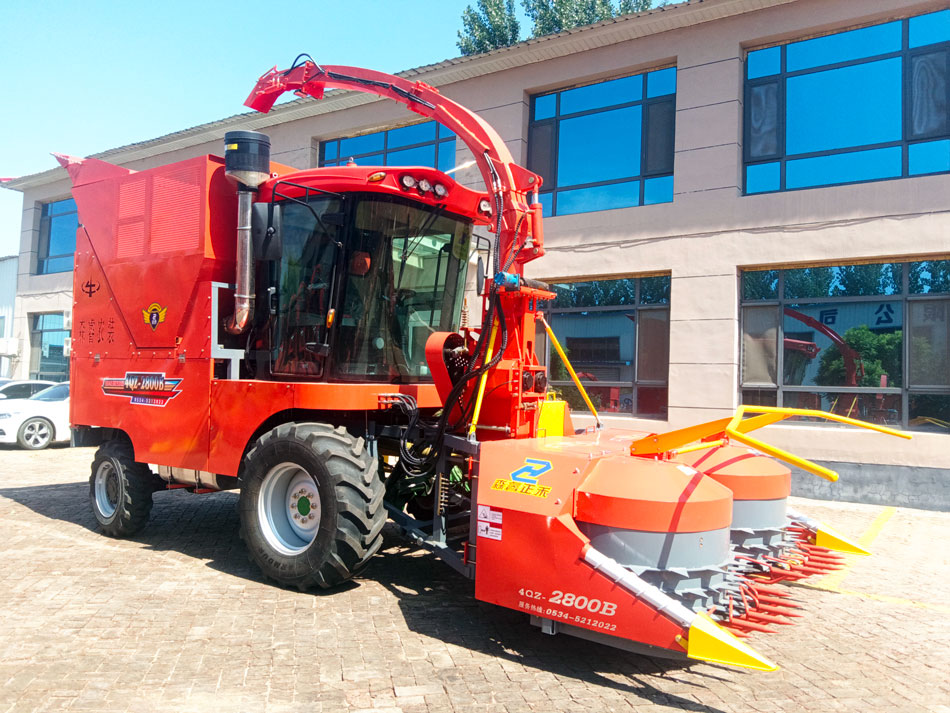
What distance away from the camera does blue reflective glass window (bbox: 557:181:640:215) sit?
1180 centimetres

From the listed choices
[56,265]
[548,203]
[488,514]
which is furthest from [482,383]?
[56,265]

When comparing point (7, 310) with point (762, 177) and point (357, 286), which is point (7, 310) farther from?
point (762, 177)

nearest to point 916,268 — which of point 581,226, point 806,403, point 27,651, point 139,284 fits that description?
point 806,403

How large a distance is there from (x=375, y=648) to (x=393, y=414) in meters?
2.14

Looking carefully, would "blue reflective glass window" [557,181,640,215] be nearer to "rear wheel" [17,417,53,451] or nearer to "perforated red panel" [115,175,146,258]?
"perforated red panel" [115,175,146,258]

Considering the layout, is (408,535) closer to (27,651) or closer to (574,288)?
(27,651)

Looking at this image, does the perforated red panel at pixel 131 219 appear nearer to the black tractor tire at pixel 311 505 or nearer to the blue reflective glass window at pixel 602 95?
the black tractor tire at pixel 311 505

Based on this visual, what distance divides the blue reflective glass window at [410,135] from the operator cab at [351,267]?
29.0ft

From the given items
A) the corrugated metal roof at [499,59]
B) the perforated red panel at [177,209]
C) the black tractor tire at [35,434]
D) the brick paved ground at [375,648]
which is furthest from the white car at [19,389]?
the perforated red panel at [177,209]

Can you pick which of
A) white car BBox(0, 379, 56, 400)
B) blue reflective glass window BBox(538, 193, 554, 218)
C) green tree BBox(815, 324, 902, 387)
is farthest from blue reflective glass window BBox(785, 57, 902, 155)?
white car BBox(0, 379, 56, 400)

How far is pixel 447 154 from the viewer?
13.9 metres

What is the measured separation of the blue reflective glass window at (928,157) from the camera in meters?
9.49

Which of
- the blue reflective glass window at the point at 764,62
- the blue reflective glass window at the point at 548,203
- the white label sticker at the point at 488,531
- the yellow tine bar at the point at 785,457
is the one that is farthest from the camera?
the blue reflective glass window at the point at 548,203

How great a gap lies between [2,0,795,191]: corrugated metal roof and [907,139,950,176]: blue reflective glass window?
301 centimetres
